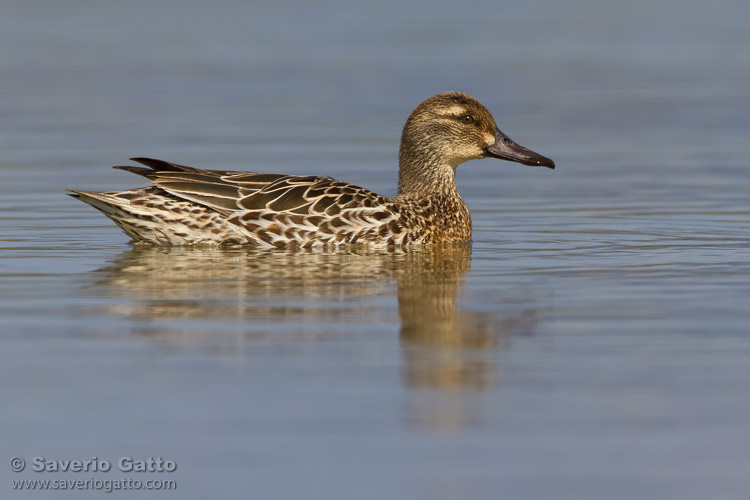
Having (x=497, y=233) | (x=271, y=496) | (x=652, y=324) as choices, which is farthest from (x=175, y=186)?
(x=271, y=496)

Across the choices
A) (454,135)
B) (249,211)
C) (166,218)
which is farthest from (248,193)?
(454,135)

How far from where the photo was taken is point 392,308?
8.00 m

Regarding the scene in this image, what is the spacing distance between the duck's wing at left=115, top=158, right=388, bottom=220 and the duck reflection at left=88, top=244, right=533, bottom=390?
1.04ft

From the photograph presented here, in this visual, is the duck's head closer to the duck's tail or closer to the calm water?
the calm water

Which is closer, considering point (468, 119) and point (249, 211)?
point (249, 211)

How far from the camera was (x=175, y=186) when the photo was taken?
10.1m

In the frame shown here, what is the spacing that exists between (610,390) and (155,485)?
208 centimetres

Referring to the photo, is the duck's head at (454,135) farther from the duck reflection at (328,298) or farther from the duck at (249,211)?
the duck reflection at (328,298)

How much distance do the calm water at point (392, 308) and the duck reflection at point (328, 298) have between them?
3 centimetres

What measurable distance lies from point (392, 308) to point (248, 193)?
8.39 ft

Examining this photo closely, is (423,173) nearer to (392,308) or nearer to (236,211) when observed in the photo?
(236,211)

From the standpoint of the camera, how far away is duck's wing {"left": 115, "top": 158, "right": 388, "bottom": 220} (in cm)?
1016

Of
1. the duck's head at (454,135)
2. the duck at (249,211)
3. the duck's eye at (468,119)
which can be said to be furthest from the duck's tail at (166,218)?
the duck's eye at (468,119)

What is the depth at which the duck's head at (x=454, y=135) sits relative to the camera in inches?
446
